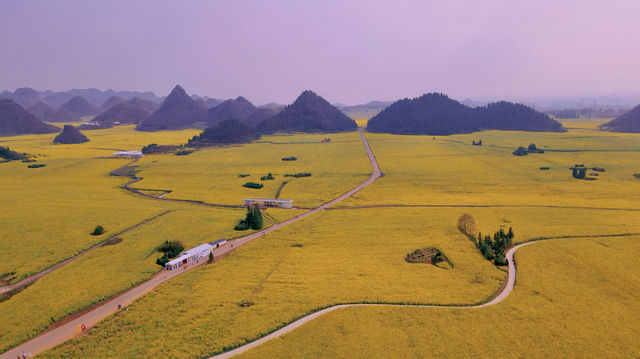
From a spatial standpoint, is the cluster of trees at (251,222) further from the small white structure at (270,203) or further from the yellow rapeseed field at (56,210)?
the yellow rapeseed field at (56,210)

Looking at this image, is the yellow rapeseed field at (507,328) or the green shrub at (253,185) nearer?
the yellow rapeseed field at (507,328)

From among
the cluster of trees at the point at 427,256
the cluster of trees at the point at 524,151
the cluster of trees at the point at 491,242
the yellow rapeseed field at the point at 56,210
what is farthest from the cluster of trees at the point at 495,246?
the cluster of trees at the point at 524,151

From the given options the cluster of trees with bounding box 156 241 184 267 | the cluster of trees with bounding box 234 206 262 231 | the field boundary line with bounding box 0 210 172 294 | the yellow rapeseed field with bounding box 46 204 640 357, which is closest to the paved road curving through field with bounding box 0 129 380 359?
the yellow rapeseed field with bounding box 46 204 640 357

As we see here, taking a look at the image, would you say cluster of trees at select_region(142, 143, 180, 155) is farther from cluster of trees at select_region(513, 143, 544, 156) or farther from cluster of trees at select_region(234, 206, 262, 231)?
cluster of trees at select_region(513, 143, 544, 156)

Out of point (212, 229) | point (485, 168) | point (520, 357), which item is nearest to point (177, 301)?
point (212, 229)

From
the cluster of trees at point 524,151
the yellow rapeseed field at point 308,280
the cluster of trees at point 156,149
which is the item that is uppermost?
the cluster of trees at point 156,149

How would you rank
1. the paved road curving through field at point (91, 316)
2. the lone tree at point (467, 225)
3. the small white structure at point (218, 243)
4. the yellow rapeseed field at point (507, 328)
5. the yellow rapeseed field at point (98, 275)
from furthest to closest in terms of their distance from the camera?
1. the lone tree at point (467, 225)
2. the small white structure at point (218, 243)
3. the yellow rapeseed field at point (98, 275)
4. the paved road curving through field at point (91, 316)
5. the yellow rapeseed field at point (507, 328)

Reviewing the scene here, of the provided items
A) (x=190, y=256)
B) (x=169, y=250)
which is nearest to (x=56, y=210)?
(x=169, y=250)

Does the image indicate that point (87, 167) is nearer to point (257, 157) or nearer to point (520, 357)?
point (257, 157)
